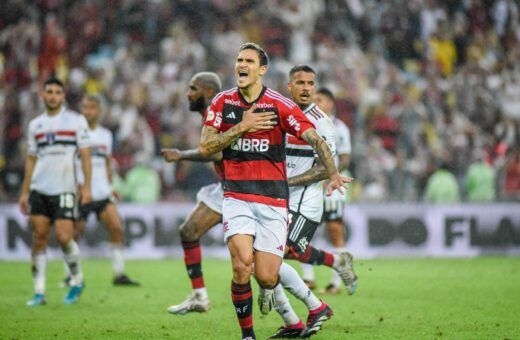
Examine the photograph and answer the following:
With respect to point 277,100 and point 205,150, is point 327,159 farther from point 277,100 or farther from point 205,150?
point 205,150

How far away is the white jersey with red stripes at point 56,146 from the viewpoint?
11328mm

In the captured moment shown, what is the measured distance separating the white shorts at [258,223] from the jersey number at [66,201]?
3.95m

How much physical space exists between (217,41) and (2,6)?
534cm

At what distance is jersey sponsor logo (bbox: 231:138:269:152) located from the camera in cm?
782

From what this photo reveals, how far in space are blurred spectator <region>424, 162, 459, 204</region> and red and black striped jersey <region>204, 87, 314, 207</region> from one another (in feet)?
42.3

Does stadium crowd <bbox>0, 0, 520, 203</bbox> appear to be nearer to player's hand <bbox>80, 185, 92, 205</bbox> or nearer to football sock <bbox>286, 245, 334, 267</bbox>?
player's hand <bbox>80, 185, 92, 205</bbox>

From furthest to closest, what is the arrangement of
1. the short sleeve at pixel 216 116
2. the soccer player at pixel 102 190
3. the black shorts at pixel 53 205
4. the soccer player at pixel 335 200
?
the soccer player at pixel 102 190 < the soccer player at pixel 335 200 < the black shorts at pixel 53 205 < the short sleeve at pixel 216 116

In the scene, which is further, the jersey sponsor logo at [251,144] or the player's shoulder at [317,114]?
the player's shoulder at [317,114]

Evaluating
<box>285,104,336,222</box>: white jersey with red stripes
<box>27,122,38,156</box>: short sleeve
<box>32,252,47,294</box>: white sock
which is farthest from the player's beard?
<box>32,252,47,294</box>: white sock

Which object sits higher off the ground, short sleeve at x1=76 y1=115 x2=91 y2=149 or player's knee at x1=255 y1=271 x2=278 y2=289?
short sleeve at x1=76 y1=115 x2=91 y2=149

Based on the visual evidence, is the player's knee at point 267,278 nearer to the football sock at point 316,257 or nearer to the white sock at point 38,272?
the football sock at point 316,257

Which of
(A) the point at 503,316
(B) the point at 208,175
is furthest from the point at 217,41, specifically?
(A) the point at 503,316

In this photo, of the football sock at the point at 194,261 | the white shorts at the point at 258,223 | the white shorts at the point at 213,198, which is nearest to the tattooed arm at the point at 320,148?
the white shorts at the point at 258,223

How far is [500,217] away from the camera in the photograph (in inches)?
758
